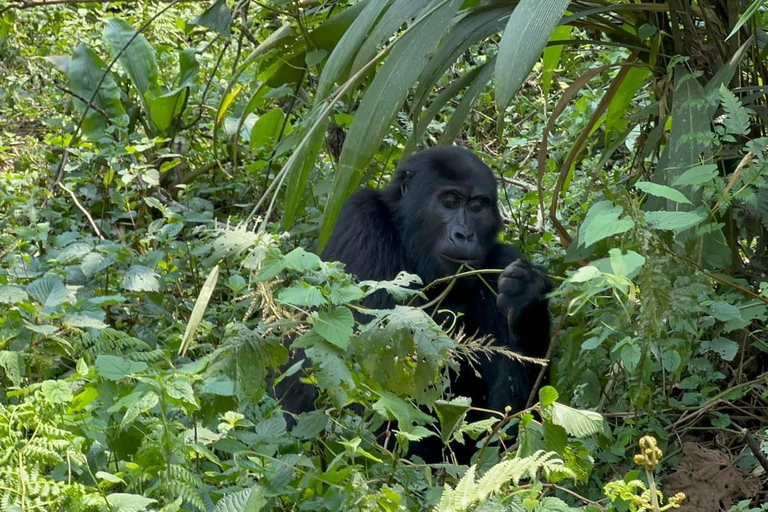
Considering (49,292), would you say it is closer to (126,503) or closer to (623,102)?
(126,503)

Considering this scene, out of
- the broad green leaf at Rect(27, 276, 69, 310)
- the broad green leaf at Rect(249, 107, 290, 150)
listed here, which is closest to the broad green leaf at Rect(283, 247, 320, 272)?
the broad green leaf at Rect(27, 276, 69, 310)

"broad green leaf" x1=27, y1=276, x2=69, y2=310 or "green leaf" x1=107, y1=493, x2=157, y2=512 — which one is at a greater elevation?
"broad green leaf" x1=27, y1=276, x2=69, y2=310

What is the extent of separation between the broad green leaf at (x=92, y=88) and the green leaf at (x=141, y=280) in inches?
67.5

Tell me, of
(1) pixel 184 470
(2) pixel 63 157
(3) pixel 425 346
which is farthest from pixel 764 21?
(2) pixel 63 157

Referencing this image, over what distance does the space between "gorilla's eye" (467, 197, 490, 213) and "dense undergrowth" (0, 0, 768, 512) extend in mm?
333

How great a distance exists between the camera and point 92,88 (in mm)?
5199

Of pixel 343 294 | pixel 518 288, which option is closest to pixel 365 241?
pixel 518 288

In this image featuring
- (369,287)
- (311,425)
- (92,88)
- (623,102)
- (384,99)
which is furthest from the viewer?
(92,88)

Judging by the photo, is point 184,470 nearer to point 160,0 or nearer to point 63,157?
point 63,157

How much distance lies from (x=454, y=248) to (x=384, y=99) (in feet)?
3.11

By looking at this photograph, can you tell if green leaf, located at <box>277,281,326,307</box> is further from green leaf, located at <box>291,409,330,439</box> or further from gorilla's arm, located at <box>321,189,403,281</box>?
gorilla's arm, located at <box>321,189,403,281</box>

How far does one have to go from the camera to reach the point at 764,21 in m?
3.52

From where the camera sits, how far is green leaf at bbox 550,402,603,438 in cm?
191

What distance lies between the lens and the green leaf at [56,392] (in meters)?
1.90
